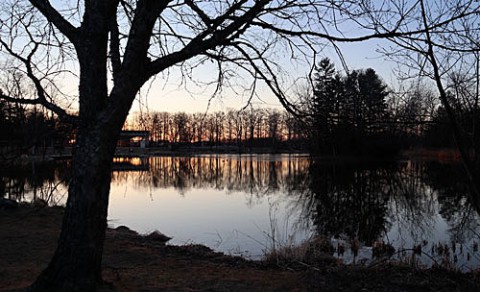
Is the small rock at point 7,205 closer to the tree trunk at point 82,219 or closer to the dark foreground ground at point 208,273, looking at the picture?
the dark foreground ground at point 208,273

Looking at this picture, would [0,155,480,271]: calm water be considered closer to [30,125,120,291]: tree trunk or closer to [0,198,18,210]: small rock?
[0,198,18,210]: small rock

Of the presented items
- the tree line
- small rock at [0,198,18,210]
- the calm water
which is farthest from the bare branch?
small rock at [0,198,18,210]

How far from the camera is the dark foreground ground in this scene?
5.01 meters

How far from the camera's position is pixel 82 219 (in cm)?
411

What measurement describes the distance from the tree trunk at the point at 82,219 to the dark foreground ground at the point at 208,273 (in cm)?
78

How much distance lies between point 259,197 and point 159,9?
15919mm

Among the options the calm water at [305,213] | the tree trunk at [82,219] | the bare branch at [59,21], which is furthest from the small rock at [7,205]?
the bare branch at [59,21]

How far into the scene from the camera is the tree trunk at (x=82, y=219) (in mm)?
4121

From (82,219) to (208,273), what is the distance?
2.43 m

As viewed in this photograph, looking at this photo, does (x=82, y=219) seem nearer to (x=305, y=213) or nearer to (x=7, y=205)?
(x=7, y=205)

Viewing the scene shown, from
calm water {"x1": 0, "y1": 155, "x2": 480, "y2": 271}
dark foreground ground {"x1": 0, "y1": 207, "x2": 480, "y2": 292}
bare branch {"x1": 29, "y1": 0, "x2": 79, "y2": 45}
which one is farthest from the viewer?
calm water {"x1": 0, "y1": 155, "x2": 480, "y2": 271}

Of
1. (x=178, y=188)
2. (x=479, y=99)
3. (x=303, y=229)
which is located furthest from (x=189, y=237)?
(x=178, y=188)

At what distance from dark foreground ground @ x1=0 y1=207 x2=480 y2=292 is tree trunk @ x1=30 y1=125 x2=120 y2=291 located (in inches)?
30.8

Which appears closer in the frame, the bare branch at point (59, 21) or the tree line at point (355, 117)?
the tree line at point (355, 117)
